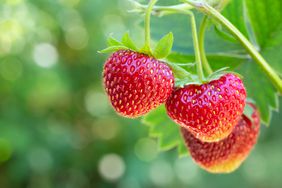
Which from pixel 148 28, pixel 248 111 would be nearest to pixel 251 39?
pixel 248 111

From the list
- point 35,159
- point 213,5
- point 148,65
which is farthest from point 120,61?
point 35,159

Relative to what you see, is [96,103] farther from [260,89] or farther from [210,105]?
[210,105]

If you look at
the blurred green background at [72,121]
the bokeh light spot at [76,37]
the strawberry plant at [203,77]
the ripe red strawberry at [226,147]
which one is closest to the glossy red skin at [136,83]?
the strawberry plant at [203,77]

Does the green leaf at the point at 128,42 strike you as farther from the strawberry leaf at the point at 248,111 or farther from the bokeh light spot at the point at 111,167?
the bokeh light spot at the point at 111,167

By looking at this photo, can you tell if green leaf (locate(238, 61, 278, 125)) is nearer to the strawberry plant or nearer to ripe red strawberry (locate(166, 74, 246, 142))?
the strawberry plant

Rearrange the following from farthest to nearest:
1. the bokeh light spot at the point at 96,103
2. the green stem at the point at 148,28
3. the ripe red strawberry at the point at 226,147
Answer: the bokeh light spot at the point at 96,103 < the ripe red strawberry at the point at 226,147 < the green stem at the point at 148,28

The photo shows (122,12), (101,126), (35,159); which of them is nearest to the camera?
(35,159)

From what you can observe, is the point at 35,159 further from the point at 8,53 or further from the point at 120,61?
the point at 120,61
